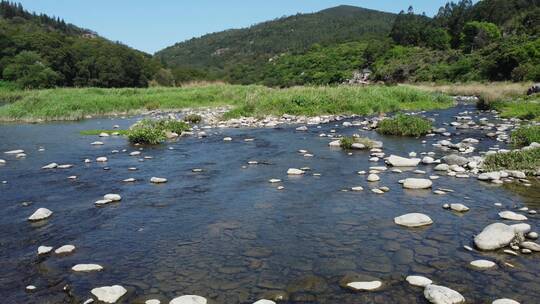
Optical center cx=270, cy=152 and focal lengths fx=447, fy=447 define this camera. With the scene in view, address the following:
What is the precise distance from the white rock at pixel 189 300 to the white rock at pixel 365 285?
7.37 feet

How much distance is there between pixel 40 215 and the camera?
10242mm

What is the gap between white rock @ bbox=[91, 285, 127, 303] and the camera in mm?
6500

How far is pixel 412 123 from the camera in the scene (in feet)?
72.1

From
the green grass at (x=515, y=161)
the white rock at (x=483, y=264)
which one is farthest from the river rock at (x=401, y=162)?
the white rock at (x=483, y=264)

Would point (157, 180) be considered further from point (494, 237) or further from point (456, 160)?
point (456, 160)

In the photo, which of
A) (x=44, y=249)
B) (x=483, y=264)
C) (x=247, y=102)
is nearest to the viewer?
(x=483, y=264)

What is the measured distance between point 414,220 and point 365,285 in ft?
10.1

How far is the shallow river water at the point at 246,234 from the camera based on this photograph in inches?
271

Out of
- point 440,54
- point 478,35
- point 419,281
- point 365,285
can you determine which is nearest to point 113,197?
point 365,285

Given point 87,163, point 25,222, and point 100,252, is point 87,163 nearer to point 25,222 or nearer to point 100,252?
point 25,222

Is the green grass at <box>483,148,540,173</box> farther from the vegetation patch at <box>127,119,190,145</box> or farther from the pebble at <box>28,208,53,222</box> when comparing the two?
the vegetation patch at <box>127,119,190,145</box>

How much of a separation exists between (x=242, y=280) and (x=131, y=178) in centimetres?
816

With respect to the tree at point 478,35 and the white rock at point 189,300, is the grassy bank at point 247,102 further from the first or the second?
the tree at point 478,35

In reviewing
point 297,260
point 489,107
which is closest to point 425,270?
point 297,260
